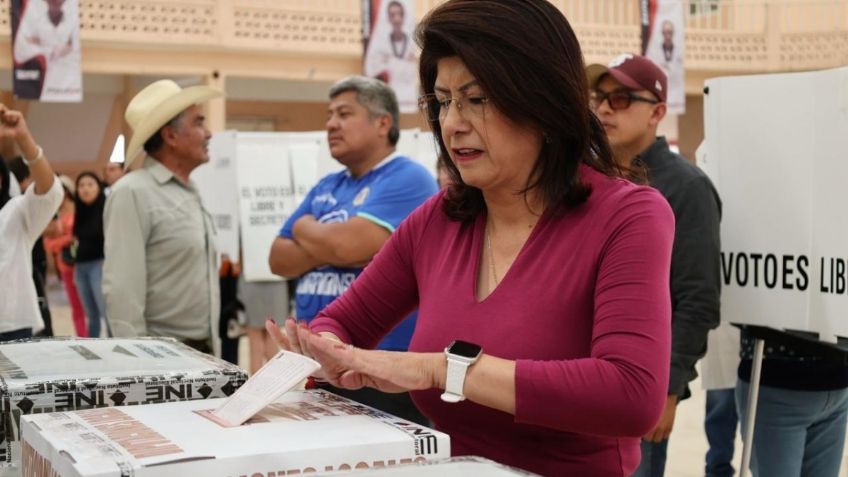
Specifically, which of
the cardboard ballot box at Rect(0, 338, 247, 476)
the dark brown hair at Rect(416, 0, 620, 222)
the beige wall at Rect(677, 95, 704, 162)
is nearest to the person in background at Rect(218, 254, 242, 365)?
the cardboard ballot box at Rect(0, 338, 247, 476)

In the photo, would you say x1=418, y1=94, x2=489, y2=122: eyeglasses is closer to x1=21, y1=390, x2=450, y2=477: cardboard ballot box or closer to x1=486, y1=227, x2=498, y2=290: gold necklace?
x1=486, y1=227, x2=498, y2=290: gold necklace

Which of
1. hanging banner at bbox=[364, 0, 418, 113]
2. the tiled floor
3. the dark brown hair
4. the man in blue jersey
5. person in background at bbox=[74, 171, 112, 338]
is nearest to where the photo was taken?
the dark brown hair

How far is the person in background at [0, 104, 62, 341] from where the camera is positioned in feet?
10.2

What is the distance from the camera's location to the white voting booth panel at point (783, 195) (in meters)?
2.40

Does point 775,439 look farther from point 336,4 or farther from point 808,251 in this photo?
point 336,4

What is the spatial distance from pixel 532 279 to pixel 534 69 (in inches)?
11.6

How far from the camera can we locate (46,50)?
451 inches

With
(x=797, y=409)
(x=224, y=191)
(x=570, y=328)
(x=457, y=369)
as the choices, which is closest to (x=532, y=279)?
(x=570, y=328)

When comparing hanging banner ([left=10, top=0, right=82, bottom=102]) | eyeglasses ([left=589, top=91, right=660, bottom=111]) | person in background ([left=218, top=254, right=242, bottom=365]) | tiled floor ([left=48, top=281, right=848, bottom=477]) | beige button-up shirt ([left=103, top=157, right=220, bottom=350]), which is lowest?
tiled floor ([left=48, top=281, right=848, bottom=477])

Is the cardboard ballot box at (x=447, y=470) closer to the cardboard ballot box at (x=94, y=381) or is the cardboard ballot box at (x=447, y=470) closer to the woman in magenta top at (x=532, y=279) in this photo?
the woman in magenta top at (x=532, y=279)

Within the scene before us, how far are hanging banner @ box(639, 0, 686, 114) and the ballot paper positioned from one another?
1490cm

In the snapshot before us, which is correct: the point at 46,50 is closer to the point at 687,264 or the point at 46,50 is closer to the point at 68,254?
the point at 68,254

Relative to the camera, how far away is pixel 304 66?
14906 mm

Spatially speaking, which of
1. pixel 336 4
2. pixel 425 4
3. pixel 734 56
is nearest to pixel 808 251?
pixel 336 4
